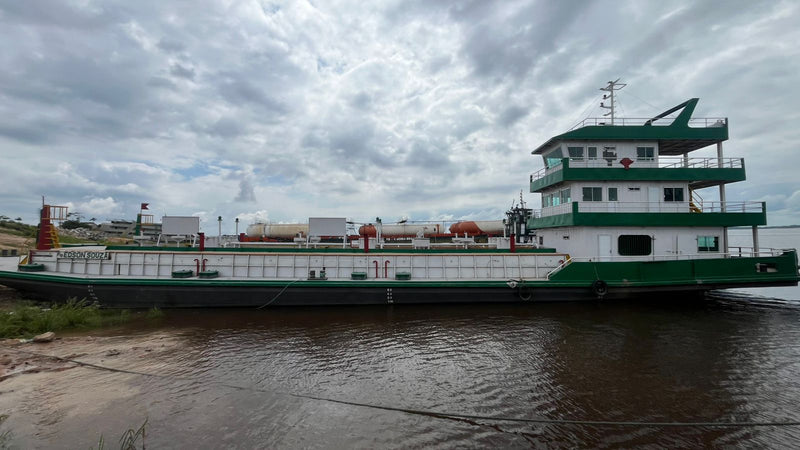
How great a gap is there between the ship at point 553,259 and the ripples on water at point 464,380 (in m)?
2.04

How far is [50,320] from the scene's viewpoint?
11742 millimetres

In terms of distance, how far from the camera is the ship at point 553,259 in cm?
1539

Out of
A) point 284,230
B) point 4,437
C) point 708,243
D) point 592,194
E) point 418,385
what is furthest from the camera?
point 284,230

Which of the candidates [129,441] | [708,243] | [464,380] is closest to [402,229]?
[708,243]

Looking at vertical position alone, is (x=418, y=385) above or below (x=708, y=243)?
below

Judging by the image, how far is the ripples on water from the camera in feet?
19.6

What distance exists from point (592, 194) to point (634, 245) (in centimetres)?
310

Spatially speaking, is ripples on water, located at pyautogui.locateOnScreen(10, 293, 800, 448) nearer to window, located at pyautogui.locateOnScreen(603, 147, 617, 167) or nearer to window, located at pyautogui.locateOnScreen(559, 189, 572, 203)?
window, located at pyautogui.locateOnScreen(559, 189, 572, 203)

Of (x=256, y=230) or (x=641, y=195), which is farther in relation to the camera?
(x=256, y=230)

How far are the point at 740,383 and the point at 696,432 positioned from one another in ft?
10.3

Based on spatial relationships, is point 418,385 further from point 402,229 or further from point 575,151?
point 402,229

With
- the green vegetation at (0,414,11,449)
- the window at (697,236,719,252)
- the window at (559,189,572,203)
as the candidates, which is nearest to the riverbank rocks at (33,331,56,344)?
the green vegetation at (0,414,11,449)

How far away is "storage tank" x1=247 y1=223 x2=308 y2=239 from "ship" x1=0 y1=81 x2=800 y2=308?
14153mm

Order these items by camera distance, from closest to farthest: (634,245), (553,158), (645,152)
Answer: (634,245) < (645,152) < (553,158)
